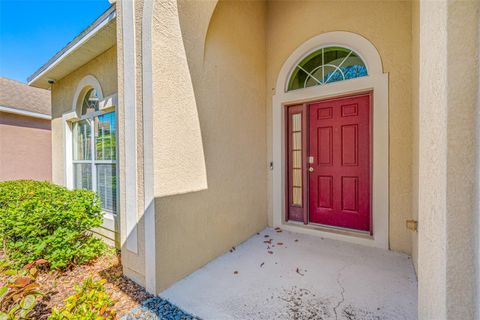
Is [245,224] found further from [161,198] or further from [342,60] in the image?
[342,60]

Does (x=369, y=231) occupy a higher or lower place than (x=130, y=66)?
lower

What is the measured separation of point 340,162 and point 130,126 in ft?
11.0

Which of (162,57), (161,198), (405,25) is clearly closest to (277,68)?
(405,25)

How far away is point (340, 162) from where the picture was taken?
3.78 m

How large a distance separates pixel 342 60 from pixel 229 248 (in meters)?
3.67

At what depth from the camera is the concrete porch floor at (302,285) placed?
2.06 meters

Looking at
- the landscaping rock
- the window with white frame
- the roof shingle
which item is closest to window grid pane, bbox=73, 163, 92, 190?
the window with white frame

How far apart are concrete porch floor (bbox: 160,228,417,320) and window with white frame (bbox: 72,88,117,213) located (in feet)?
7.91

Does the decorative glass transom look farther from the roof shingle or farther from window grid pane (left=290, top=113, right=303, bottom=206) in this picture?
the roof shingle

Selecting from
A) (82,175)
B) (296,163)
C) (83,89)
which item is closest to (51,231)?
(82,175)

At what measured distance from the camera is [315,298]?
223 centimetres

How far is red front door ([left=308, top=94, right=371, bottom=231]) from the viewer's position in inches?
141

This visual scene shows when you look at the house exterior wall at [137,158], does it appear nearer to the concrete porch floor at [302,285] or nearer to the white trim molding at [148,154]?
the white trim molding at [148,154]

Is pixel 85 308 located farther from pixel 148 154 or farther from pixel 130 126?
pixel 130 126
